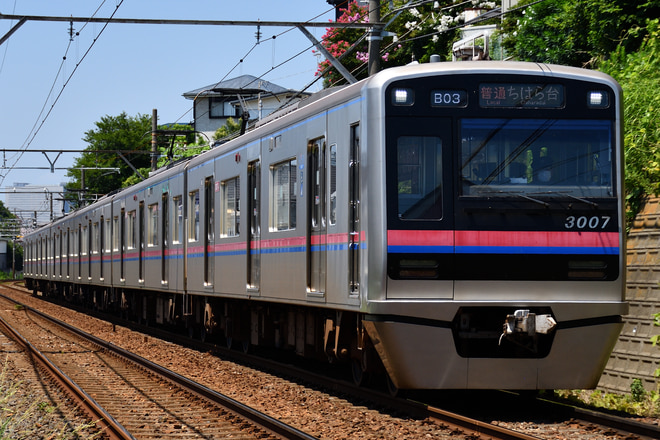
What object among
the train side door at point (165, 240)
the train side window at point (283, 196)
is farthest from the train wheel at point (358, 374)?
the train side door at point (165, 240)

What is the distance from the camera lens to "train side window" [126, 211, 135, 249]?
22734 mm

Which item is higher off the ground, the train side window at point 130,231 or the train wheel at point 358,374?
the train side window at point 130,231

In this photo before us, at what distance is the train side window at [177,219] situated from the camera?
57.8 feet

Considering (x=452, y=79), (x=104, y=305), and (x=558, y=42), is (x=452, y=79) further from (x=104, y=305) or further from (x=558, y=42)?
(x=104, y=305)

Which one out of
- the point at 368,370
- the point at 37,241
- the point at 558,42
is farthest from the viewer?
the point at 37,241

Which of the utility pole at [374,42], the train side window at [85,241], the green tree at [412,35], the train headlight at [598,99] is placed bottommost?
the train side window at [85,241]

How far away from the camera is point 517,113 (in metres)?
8.77

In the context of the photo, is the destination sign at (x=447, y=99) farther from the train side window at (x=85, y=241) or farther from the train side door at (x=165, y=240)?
the train side window at (x=85, y=241)

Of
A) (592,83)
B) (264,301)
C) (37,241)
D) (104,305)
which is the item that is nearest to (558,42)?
(264,301)

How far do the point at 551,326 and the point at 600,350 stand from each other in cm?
56

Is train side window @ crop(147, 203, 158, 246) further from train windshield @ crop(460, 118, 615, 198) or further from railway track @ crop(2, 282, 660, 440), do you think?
train windshield @ crop(460, 118, 615, 198)

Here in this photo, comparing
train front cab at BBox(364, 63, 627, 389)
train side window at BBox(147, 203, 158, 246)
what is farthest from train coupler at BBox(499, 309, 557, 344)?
train side window at BBox(147, 203, 158, 246)

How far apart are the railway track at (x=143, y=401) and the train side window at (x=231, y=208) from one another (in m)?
2.03

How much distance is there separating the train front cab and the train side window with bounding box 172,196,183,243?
940cm
